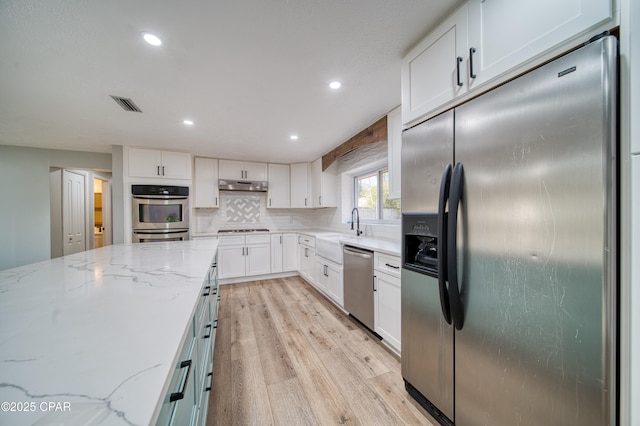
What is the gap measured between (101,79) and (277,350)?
2631 mm

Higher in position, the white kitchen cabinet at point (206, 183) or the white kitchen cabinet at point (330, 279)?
the white kitchen cabinet at point (206, 183)

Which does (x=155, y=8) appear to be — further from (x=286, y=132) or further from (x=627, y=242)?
(x=627, y=242)

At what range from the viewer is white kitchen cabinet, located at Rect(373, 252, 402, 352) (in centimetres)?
184

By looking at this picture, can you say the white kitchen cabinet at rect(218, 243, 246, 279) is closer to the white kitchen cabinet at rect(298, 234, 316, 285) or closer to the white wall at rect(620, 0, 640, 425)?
the white kitchen cabinet at rect(298, 234, 316, 285)

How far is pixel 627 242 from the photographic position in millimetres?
680

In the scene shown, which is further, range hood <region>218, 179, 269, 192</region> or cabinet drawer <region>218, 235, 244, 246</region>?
range hood <region>218, 179, 269, 192</region>

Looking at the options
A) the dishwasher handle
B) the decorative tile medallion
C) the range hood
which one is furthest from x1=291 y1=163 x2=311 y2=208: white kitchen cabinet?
the dishwasher handle

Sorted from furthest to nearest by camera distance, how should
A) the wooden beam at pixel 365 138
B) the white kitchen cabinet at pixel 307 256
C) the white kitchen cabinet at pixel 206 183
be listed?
the white kitchen cabinet at pixel 206 183 < the white kitchen cabinet at pixel 307 256 < the wooden beam at pixel 365 138

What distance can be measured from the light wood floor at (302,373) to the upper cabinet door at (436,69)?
185 cm

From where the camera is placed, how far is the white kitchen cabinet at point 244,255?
3844 mm

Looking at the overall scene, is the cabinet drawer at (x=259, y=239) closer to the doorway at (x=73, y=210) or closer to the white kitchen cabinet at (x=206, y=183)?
the white kitchen cabinet at (x=206, y=183)

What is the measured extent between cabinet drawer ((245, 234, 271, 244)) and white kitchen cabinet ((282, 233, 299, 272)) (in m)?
0.30

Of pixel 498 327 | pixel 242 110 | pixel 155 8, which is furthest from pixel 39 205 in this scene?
pixel 498 327

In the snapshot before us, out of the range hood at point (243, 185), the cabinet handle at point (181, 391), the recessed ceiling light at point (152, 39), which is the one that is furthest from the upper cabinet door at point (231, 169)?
the cabinet handle at point (181, 391)
